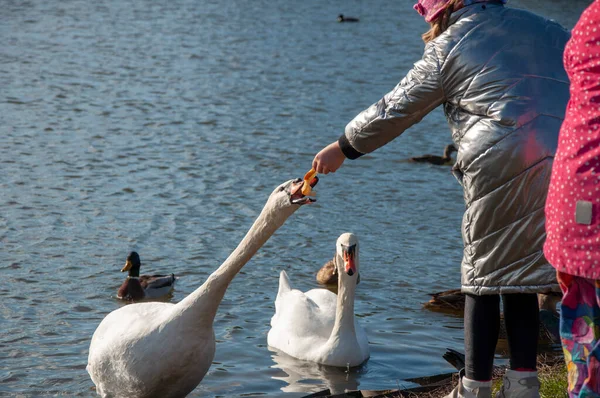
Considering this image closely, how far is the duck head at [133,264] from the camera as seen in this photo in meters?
9.77

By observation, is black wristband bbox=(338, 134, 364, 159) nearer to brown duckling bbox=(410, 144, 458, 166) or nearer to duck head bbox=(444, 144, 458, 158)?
brown duckling bbox=(410, 144, 458, 166)

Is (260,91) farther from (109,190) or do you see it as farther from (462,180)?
(462,180)

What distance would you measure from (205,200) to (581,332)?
31.0ft

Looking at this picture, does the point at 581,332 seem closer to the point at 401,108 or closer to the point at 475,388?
the point at 475,388

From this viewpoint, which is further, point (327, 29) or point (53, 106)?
point (327, 29)

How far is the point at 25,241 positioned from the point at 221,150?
5.23m

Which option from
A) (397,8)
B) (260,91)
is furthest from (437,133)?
(397,8)

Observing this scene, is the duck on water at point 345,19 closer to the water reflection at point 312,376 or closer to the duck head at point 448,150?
the duck head at point 448,150

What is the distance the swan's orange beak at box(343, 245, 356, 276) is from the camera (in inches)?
315

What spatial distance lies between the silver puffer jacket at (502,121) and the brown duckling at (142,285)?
543 cm

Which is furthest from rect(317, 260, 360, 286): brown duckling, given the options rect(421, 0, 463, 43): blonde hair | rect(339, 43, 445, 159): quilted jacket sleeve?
rect(421, 0, 463, 43): blonde hair

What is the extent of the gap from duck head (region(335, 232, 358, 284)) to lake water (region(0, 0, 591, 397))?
73 cm

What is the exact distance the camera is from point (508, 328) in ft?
15.1

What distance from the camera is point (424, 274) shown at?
10.2m
